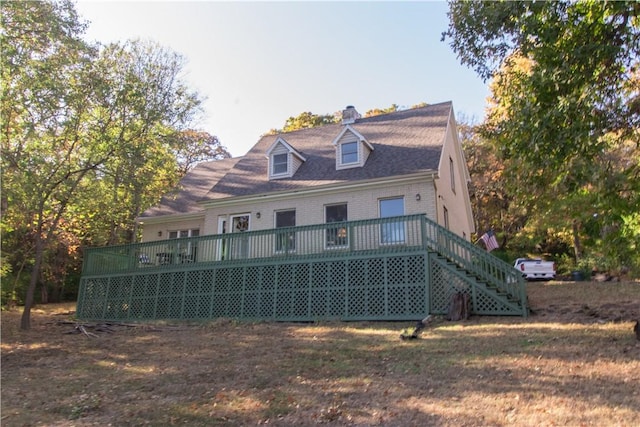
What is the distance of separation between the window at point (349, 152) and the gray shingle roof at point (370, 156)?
1.68ft

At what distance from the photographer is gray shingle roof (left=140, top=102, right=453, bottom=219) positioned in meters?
16.4

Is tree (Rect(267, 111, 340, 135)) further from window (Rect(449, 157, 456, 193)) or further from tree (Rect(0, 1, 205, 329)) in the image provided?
tree (Rect(0, 1, 205, 329))

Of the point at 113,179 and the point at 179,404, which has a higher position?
the point at 113,179

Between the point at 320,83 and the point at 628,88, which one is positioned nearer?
the point at 628,88

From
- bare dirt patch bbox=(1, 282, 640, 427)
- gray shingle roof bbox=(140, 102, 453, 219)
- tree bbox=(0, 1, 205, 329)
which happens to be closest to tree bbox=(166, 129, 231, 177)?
gray shingle roof bbox=(140, 102, 453, 219)

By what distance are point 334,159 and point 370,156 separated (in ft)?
5.25

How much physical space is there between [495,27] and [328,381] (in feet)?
22.8

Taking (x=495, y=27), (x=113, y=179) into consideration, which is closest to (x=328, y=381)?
(x=495, y=27)

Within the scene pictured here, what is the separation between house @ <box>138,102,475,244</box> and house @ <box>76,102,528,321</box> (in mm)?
51

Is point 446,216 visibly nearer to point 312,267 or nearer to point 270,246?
point 312,267

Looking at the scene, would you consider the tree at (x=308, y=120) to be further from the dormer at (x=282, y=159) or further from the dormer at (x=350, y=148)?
the dormer at (x=350, y=148)

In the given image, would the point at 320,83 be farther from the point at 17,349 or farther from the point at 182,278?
the point at 17,349

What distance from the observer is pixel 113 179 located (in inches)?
588

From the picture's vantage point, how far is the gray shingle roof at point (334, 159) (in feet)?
53.8
